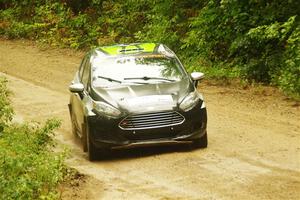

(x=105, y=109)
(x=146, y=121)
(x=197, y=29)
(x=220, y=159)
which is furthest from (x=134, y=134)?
(x=197, y=29)

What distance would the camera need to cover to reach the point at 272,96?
15680 mm

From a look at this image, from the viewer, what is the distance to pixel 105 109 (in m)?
10.9

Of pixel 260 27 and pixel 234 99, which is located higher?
pixel 260 27

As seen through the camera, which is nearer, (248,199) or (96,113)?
(248,199)

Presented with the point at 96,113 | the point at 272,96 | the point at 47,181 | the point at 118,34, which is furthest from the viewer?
the point at 118,34

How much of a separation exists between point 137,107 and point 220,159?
1.55m

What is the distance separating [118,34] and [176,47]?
171 inches

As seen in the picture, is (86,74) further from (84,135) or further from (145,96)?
(145,96)

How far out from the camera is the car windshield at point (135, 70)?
38.1ft

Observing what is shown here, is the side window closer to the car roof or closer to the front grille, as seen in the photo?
the car roof

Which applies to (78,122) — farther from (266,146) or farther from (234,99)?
(234,99)

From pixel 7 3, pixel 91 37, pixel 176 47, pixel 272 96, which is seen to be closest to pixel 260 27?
pixel 272 96

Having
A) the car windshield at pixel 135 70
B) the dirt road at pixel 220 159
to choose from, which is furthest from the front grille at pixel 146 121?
the car windshield at pixel 135 70

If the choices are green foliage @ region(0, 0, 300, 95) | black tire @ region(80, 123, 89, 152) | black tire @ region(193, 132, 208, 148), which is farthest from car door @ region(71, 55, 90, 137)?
green foliage @ region(0, 0, 300, 95)
